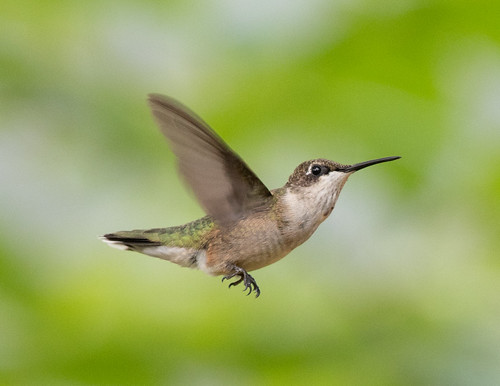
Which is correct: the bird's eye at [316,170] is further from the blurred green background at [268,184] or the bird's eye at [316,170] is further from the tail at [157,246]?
the blurred green background at [268,184]

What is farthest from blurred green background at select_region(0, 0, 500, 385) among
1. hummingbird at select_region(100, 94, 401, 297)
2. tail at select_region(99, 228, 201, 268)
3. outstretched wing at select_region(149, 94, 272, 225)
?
outstretched wing at select_region(149, 94, 272, 225)

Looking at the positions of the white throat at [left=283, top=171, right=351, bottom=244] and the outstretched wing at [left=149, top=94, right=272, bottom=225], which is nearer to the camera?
the outstretched wing at [left=149, top=94, right=272, bottom=225]

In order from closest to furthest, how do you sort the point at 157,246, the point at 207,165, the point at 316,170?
1. the point at 207,165
2. the point at 316,170
3. the point at 157,246

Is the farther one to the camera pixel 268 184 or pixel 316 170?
pixel 268 184

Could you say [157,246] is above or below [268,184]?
below

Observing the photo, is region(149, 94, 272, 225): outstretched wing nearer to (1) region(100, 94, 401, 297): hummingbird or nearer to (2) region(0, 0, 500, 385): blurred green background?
(1) region(100, 94, 401, 297): hummingbird

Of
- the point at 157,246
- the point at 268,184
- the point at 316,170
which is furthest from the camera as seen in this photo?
the point at 268,184

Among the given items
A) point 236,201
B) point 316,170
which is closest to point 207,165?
point 236,201

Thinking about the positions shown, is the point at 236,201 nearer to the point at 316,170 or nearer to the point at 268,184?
the point at 316,170
